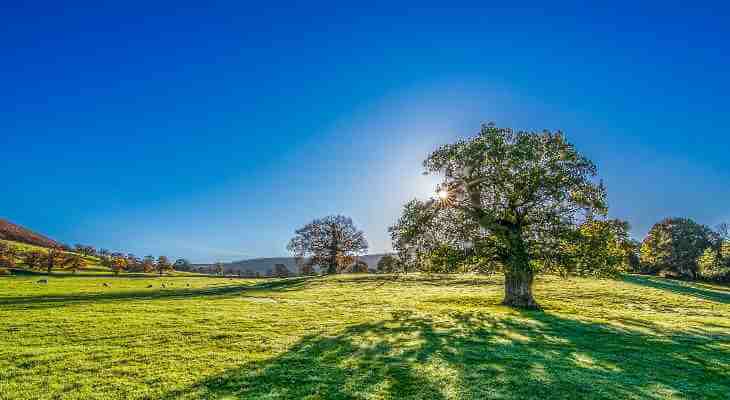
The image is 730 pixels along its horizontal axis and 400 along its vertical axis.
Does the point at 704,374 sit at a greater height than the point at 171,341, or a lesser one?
lesser

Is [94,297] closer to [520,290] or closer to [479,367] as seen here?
[479,367]

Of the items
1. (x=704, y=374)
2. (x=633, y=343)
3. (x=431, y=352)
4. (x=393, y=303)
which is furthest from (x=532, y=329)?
(x=393, y=303)

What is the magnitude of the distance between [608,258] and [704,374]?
17730mm

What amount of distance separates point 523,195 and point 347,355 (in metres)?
22.1

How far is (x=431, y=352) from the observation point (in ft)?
42.9

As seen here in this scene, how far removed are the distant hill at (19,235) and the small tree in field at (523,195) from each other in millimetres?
192763

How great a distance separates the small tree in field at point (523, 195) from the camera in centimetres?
2838

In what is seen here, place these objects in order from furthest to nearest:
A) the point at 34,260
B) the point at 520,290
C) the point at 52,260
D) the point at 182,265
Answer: the point at 182,265 → the point at 52,260 → the point at 34,260 → the point at 520,290

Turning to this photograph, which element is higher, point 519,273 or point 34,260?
point 34,260

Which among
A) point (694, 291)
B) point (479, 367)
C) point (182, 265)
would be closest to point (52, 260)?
point (182, 265)

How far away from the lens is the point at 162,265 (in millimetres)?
92062

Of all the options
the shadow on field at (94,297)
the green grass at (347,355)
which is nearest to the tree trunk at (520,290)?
the green grass at (347,355)

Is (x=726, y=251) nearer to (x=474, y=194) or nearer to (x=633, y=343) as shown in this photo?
(x=474, y=194)

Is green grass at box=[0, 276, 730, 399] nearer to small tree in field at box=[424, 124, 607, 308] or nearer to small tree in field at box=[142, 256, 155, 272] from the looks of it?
small tree in field at box=[424, 124, 607, 308]
